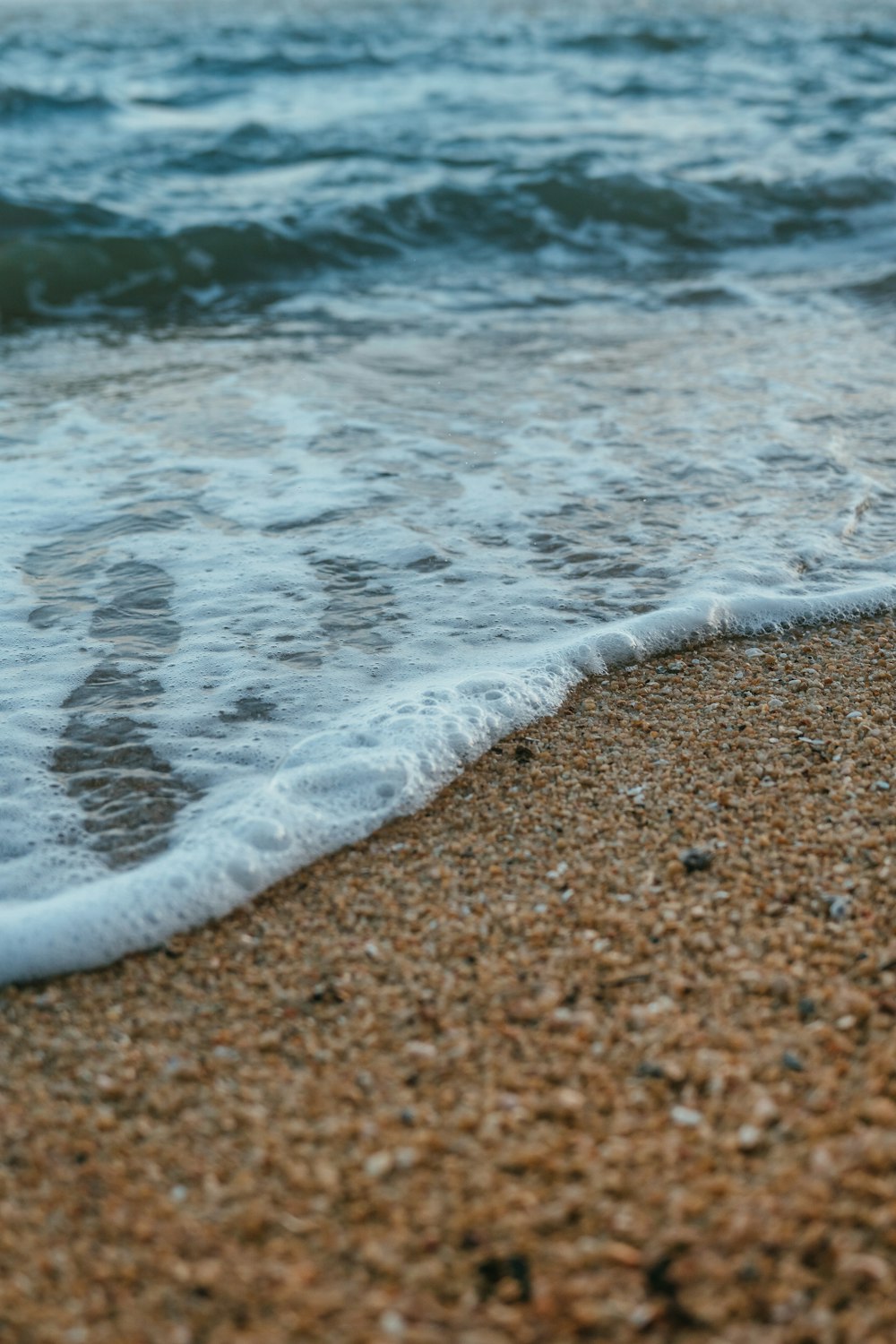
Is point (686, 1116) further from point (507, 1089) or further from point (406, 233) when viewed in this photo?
point (406, 233)

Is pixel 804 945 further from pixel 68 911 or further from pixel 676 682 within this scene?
pixel 68 911

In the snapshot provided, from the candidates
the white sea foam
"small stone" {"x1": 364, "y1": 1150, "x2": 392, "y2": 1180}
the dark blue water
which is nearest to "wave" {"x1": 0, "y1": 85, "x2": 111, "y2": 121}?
the dark blue water

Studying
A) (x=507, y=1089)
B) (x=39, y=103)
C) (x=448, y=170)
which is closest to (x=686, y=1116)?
(x=507, y=1089)

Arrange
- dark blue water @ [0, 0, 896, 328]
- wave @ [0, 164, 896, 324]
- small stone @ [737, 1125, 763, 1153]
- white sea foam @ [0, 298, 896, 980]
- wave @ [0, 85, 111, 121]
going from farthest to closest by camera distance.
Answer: wave @ [0, 85, 111, 121]
dark blue water @ [0, 0, 896, 328]
wave @ [0, 164, 896, 324]
white sea foam @ [0, 298, 896, 980]
small stone @ [737, 1125, 763, 1153]

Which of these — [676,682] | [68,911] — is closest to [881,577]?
[676,682]

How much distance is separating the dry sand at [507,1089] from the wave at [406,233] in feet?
16.0

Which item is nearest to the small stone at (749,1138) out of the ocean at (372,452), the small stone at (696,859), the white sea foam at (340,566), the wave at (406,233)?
the small stone at (696,859)

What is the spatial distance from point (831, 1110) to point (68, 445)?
338cm

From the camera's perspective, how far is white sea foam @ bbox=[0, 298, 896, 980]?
2.17 metres

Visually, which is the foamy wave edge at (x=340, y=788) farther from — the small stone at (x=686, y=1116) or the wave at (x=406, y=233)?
the wave at (x=406, y=233)

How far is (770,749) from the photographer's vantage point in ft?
7.52

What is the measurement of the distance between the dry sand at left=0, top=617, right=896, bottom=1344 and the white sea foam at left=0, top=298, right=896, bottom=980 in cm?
22

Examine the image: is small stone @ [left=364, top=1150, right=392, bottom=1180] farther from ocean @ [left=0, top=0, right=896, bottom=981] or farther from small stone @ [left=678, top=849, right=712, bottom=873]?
small stone @ [left=678, top=849, right=712, bottom=873]

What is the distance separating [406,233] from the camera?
283 inches
